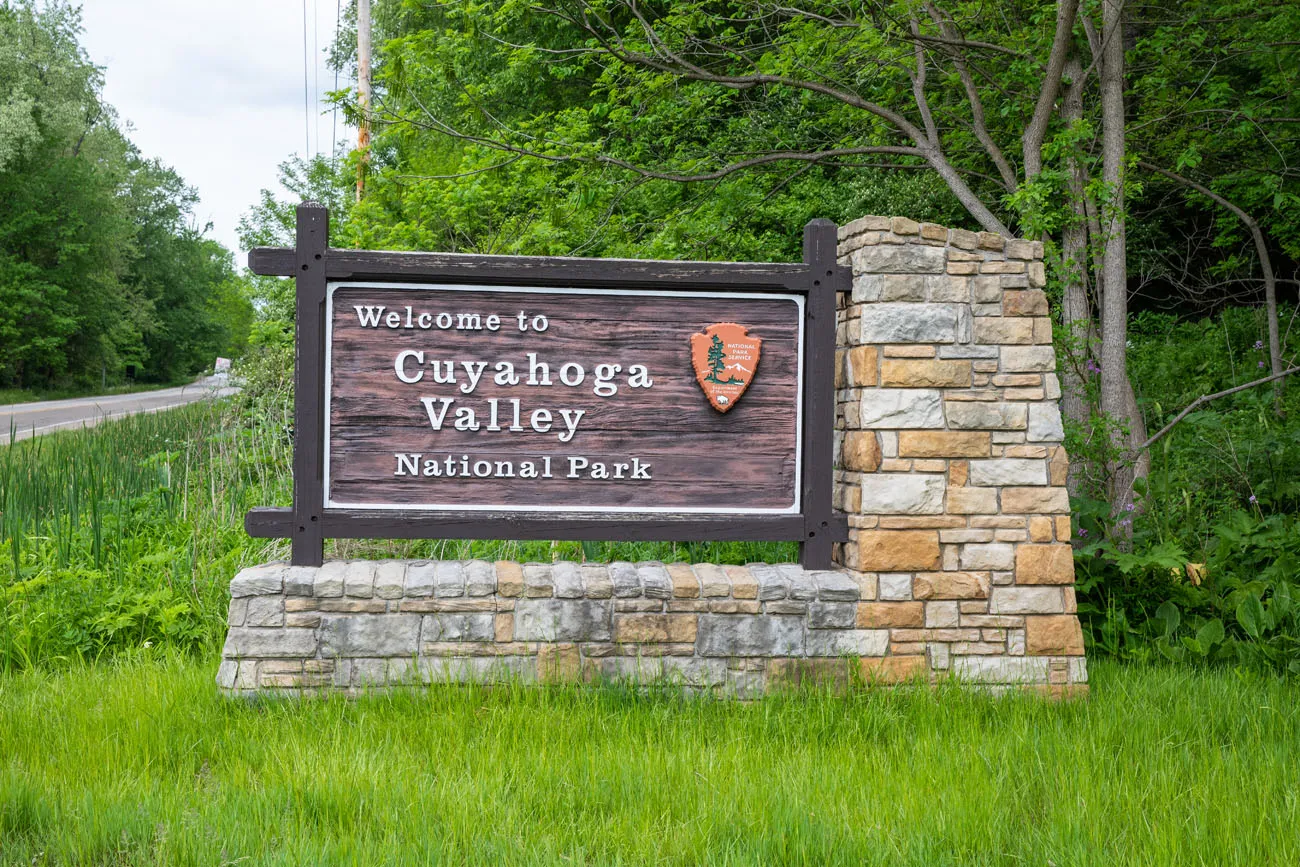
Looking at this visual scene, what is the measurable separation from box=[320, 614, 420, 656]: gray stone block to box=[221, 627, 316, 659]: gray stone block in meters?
0.07

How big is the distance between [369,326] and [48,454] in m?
6.03

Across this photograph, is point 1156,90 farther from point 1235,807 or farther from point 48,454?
point 48,454

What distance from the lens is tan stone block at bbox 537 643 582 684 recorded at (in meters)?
4.26

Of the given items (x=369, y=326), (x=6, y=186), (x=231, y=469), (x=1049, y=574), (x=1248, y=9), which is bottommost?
(x=1049, y=574)

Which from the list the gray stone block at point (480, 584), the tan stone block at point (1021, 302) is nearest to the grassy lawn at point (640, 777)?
the gray stone block at point (480, 584)

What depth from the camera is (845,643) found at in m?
4.40

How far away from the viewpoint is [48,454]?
8891mm

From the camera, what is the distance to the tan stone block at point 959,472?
4.48 meters

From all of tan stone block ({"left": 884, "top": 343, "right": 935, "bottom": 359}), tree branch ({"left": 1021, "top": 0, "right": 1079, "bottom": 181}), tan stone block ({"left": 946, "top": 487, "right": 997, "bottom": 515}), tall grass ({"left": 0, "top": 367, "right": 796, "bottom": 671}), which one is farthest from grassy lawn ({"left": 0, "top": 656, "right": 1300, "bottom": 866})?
tree branch ({"left": 1021, "top": 0, "right": 1079, "bottom": 181})

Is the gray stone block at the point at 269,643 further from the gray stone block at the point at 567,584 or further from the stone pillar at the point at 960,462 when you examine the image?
the stone pillar at the point at 960,462

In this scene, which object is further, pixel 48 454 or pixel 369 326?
pixel 48 454

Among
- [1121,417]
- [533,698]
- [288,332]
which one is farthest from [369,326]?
[288,332]

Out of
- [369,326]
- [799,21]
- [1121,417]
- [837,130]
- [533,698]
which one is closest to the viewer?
[533,698]

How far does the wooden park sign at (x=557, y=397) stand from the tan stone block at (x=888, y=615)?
0.96ft
